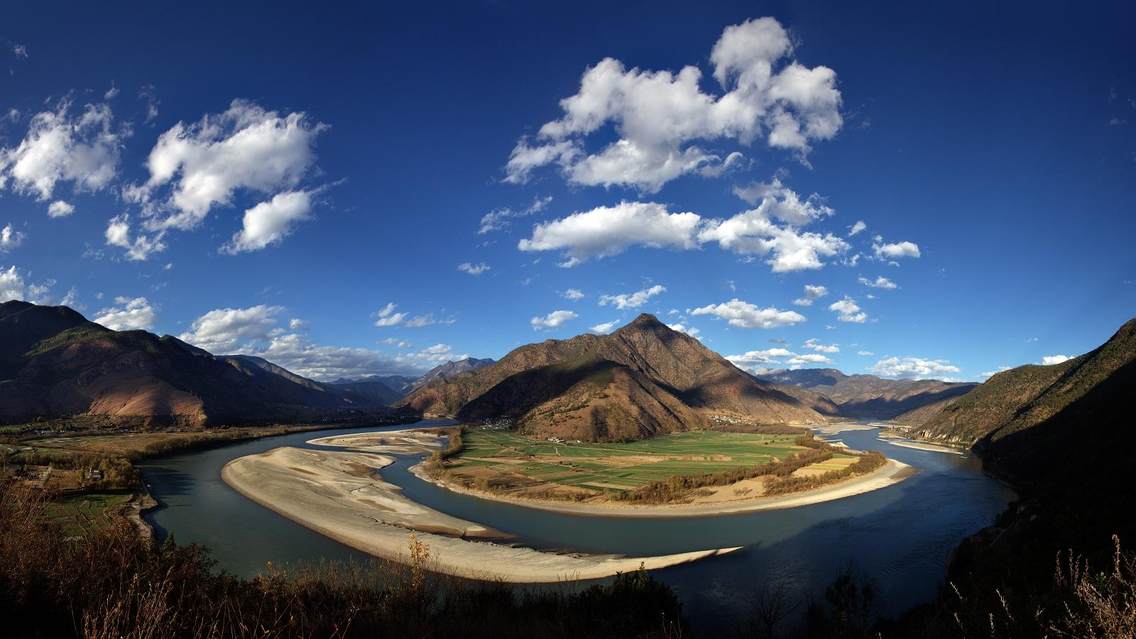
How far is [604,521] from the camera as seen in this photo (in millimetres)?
59562

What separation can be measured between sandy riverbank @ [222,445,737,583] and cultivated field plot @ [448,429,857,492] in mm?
19079

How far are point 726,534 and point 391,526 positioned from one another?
32.9m

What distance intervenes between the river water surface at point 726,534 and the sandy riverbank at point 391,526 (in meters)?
2.01

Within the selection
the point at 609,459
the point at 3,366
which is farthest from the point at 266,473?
the point at 3,366

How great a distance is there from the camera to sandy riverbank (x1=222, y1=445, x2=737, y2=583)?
40713 mm

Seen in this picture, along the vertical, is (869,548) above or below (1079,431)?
below

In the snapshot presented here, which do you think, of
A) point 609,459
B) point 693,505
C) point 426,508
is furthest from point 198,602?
point 609,459

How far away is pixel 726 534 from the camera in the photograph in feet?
172

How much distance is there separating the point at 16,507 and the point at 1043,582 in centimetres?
4436

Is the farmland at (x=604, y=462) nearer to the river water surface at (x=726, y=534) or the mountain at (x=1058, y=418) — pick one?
the river water surface at (x=726, y=534)

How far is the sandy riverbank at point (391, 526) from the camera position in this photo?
40713 millimetres

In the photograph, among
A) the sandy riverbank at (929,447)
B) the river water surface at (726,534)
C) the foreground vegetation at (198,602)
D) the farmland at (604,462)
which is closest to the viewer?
the foreground vegetation at (198,602)

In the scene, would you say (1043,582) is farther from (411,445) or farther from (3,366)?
(3,366)

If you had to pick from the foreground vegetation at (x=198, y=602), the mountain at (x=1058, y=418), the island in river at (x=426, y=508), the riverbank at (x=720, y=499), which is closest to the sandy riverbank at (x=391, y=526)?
the island in river at (x=426, y=508)
